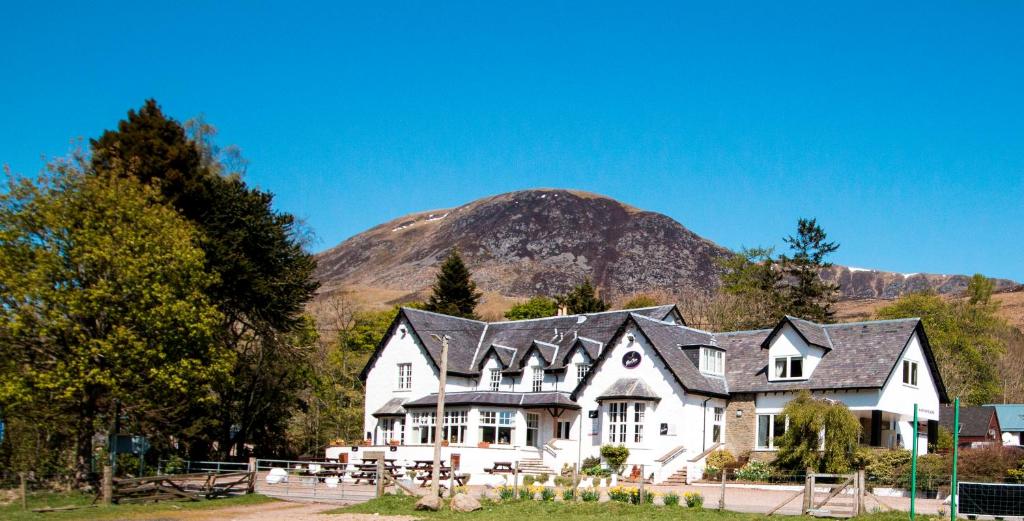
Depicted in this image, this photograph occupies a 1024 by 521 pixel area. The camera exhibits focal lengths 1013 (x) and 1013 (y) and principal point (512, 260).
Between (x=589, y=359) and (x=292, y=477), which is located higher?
(x=589, y=359)

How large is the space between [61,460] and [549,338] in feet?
85.9

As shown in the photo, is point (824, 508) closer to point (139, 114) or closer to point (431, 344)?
point (431, 344)

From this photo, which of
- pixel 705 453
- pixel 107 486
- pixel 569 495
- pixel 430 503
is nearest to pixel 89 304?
pixel 107 486

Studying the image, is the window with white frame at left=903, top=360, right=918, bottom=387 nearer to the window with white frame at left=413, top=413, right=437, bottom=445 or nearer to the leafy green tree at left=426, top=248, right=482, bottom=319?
the window with white frame at left=413, top=413, right=437, bottom=445

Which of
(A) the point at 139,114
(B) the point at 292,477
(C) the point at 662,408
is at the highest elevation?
(A) the point at 139,114

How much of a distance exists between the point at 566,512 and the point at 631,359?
2071 centimetres

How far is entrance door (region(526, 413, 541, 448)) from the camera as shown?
170 feet

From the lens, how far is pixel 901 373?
151ft

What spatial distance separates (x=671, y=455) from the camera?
45.8 m

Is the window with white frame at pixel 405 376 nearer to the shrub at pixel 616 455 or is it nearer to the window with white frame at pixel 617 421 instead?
the window with white frame at pixel 617 421

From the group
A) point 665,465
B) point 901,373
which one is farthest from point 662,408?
point 901,373

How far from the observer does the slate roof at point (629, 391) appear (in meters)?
47.4

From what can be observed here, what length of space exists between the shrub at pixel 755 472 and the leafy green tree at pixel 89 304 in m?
22.5

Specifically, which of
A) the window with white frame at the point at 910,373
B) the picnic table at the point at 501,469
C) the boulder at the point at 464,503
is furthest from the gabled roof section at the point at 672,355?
the boulder at the point at 464,503
